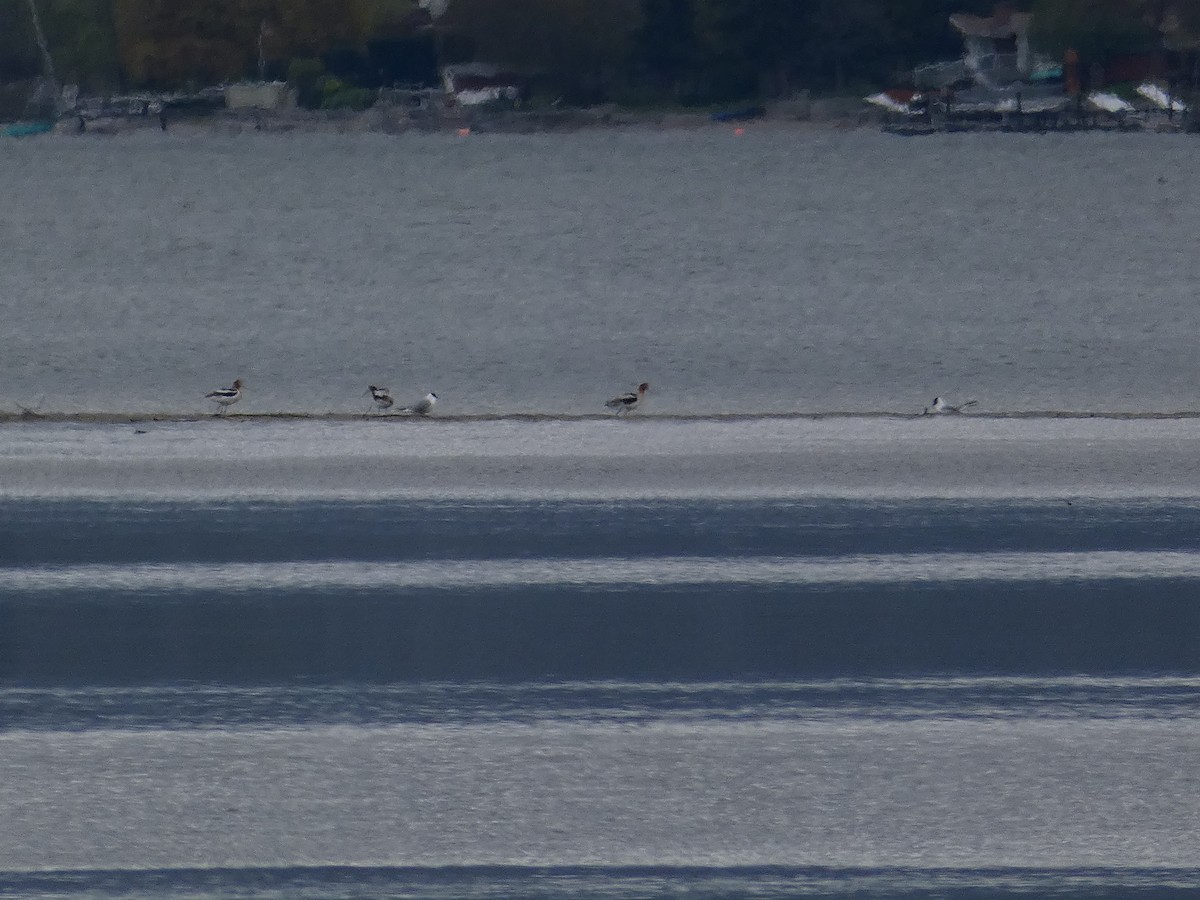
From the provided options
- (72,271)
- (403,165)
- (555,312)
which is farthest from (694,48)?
(555,312)

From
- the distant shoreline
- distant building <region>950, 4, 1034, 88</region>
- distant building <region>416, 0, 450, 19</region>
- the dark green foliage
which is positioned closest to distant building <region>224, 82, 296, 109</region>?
the distant shoreline

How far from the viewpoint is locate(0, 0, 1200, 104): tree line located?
7650 cm

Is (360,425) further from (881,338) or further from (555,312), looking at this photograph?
(555,312)

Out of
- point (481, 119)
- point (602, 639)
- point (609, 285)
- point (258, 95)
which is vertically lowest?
point (481, 119)

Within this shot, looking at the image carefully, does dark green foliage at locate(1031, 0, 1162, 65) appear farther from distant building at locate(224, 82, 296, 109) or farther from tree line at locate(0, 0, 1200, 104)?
distant building at locate(224, 82, 296, 109)

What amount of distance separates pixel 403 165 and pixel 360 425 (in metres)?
71.0

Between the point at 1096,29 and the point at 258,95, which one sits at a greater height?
the point at 258,95

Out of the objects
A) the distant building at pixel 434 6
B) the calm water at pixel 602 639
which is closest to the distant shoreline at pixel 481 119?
Result: the distant building at pixel 434 6

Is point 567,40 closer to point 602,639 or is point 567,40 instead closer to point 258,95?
point 258,95

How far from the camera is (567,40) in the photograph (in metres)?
79.3

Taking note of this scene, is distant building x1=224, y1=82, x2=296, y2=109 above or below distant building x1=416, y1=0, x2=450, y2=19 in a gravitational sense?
below

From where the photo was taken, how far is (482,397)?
15367 millimetres

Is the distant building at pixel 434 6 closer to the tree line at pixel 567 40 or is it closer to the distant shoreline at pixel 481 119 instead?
the tree line at pixel 567 40

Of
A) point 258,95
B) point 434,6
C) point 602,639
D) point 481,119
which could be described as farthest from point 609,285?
point 258,95
